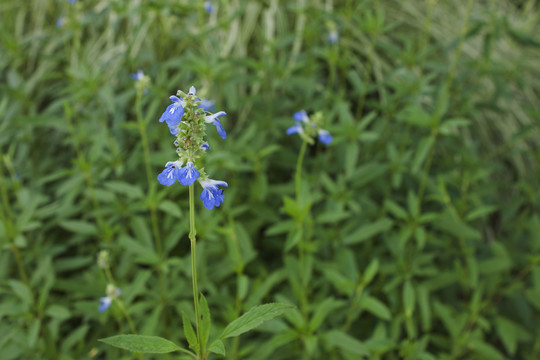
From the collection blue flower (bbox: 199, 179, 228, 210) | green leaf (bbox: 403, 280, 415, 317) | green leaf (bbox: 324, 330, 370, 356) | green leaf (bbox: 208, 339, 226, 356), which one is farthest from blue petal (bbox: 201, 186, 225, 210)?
green leaf (bbox: 403, 280, 415, 317)

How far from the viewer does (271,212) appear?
202cm

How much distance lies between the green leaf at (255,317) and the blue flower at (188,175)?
0.29 m

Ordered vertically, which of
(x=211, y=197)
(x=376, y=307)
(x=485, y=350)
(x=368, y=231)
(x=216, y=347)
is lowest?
(x=485, y=350)

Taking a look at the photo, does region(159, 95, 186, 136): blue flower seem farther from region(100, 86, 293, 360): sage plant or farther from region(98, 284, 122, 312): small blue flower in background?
region(98, 284, 122, 312): small blue flower in background

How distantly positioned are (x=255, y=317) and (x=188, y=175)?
0.31 m

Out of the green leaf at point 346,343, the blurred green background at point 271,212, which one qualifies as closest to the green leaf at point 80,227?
the blurred green background at point 271,212

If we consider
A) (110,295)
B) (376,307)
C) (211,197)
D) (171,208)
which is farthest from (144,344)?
(376,307)

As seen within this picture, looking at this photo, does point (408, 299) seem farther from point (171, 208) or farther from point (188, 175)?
point (188, 175)

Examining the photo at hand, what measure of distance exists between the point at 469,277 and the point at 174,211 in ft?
4.39

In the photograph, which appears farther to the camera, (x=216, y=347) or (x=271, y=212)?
(x=271, y=212)

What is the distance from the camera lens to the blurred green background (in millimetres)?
1683

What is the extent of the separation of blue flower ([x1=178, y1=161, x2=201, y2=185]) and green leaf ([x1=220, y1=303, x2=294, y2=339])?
0.29 meters

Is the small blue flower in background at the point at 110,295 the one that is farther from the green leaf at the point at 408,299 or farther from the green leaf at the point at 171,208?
the green leaf at the point at 408,299

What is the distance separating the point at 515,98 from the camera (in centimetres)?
307
